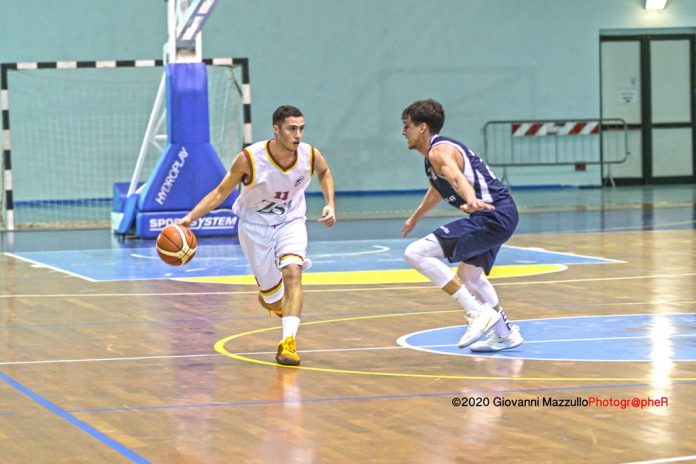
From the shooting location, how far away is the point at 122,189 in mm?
20578

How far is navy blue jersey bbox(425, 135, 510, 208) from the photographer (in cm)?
893

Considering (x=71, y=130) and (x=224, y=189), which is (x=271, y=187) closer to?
(x=224, y=189)

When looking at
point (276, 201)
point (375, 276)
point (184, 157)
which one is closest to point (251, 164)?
point (276, 201)

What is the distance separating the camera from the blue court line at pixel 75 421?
19.6 feet

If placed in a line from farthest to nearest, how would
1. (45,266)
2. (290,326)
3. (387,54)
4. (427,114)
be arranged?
(387,54), (45,266), (427,114), (290,326)

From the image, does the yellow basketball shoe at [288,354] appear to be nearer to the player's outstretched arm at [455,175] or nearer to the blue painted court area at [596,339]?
the blue painted court area at [596,339]

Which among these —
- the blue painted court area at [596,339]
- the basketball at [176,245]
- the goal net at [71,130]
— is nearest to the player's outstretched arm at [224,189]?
the basketball at [176,245]

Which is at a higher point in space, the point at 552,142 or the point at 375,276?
the point at 552,142

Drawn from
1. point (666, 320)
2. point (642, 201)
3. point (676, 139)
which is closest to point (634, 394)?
point (666, 320)

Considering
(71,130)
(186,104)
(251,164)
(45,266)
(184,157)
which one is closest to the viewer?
(251,164)

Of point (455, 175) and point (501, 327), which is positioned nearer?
point (455, 175)

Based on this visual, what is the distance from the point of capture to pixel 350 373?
26.6 ft

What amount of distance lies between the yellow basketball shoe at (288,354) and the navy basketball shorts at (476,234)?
1.22m

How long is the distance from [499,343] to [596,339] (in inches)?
30.8
